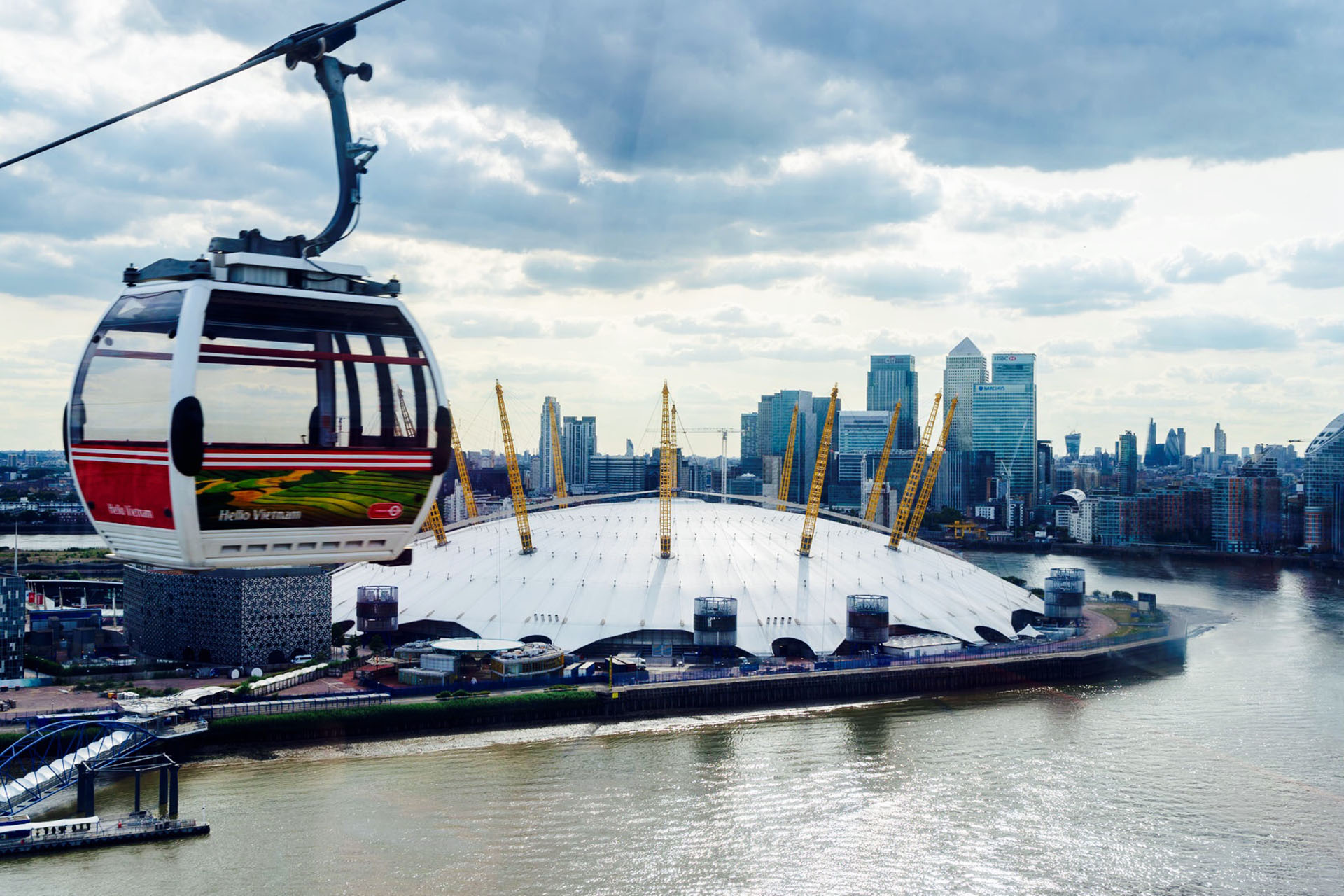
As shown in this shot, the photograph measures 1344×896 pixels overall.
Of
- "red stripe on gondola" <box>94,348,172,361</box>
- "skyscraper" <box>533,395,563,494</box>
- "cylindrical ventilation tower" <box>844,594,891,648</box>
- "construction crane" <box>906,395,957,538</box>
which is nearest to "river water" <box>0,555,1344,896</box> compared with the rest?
"cylindrical ventilation tower" <box>844,594,891,648</box>

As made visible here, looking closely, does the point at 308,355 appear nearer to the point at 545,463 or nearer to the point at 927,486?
the point at 927,486

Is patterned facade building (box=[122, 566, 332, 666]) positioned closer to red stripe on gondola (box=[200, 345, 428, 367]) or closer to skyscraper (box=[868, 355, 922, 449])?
red stripe on gondola (box=[200, 345, 428, 367])

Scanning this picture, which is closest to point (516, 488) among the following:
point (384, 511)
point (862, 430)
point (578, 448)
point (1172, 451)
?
point (384, 511)

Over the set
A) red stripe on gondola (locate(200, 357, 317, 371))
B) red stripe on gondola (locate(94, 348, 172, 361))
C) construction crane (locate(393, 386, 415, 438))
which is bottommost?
construction crane (locate(393, 386, 415, 438))

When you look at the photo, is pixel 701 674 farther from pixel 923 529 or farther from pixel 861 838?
pixel 923 529

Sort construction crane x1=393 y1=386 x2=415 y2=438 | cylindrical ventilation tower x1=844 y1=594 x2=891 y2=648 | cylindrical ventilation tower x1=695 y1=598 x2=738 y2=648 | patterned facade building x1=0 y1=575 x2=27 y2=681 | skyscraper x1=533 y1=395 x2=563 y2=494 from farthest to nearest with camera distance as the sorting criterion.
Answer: skyscraper x1=533 y1=395 x2=563 y2=494
cylindrical ventilation tower x1=844 y1=594 x2=891 y2=648
cylindrical ventilation tower x1=695 y1=598 x2=738 y2=648
patterned facade building x1=0 y1=575 x2=27 y2=681
construction crane x1=393 y1=386 x2=415 y2=438
